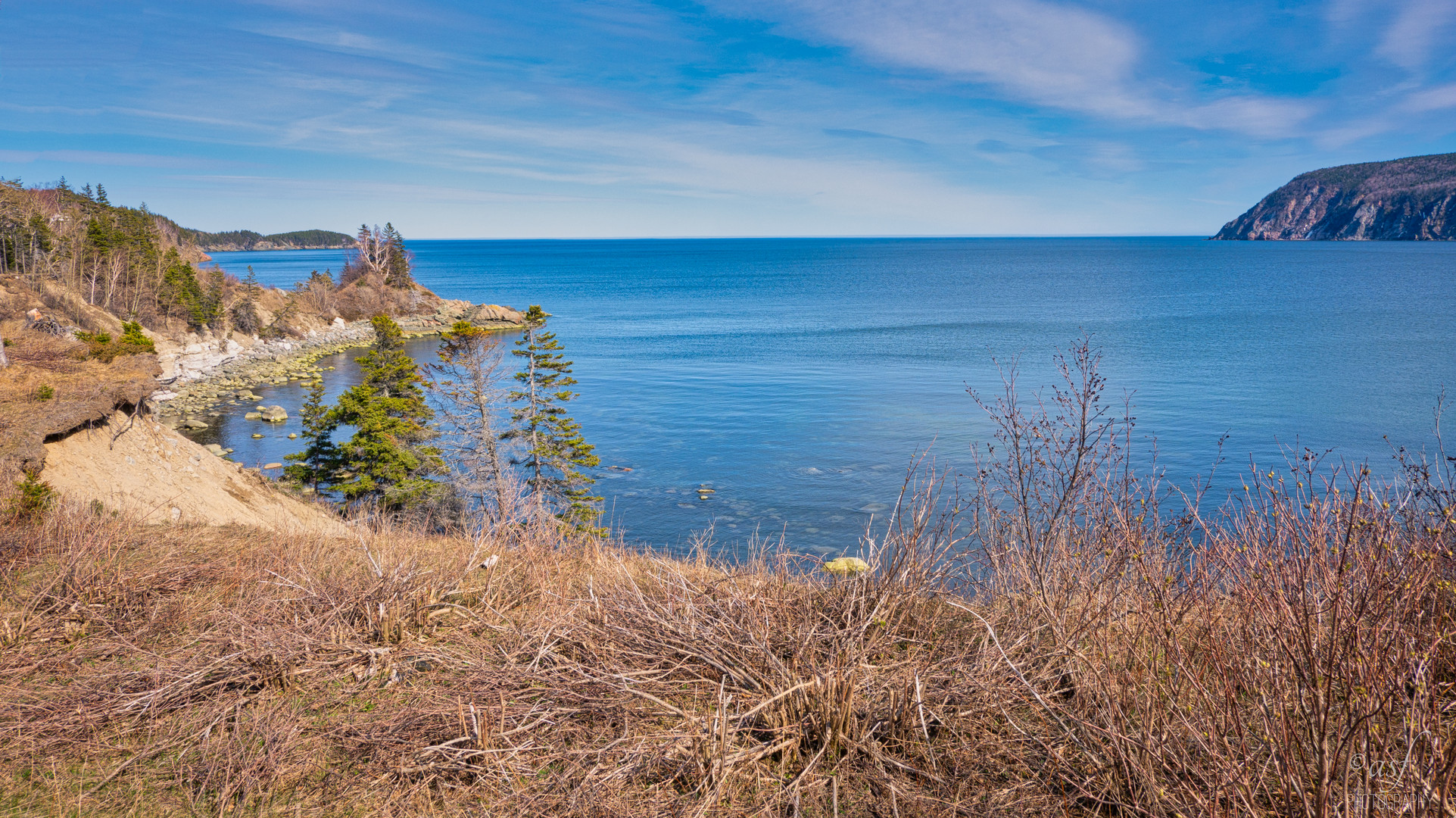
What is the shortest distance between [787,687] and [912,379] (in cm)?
4189

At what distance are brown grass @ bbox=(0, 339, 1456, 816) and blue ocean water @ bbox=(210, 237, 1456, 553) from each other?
15.4 ft

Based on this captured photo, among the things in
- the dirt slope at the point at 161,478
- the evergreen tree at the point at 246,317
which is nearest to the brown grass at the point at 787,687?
the dirt slope at the point at 161,478

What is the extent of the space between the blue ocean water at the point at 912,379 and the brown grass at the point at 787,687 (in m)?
4.70

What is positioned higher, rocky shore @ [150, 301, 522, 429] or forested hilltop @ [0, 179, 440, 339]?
forested hilltop @ [0, 179, 440, 339]

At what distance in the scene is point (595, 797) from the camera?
4.40 metres

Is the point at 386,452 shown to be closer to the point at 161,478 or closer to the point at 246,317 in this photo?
the point at 161,478

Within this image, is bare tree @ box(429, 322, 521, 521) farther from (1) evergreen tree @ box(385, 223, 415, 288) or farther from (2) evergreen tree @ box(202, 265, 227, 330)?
(1) evergreen tree @ box(385, 223, 415, 288)

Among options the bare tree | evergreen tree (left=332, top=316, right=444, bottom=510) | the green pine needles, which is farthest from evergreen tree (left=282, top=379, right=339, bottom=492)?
the bare tree

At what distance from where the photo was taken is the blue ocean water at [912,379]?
27938 millimetres

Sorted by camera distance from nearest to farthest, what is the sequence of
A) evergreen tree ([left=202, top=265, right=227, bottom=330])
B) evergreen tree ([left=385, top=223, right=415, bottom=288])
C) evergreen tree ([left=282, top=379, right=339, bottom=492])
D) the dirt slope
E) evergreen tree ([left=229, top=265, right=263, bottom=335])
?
the dirt slope < evergreen tree ([left=282, top=379, right=339, bottom=492]) < evergreen tree ([left=202, top=265, right=227, bottom=330]) < evergreen tree ([left=229, top=265, right=263, bottom=335]) < evergreen tree ([left=385, top=223, right=415, bottom=288])

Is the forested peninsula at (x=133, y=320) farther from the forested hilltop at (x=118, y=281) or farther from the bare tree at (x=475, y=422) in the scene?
the bare tree at (x=475, y=422)

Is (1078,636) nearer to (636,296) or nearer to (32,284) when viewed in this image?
(32,284)

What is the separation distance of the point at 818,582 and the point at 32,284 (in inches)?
2425

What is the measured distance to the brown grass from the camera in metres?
3.48
